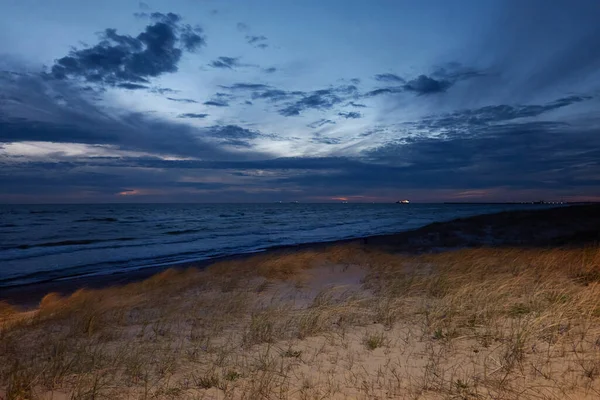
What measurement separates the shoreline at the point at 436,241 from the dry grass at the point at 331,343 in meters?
5.55

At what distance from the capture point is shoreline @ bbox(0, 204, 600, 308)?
1550cm

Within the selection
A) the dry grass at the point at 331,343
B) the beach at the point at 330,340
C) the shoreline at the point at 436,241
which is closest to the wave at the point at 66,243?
the shoreline at the point at 436,241

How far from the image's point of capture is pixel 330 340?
6430mm

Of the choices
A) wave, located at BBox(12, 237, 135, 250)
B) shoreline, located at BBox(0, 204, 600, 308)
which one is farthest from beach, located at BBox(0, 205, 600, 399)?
wave, located at BBox(12, 237, 135, 250)

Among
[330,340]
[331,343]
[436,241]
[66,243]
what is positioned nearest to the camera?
[331,343]

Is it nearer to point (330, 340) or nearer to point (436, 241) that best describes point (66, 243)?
point (436, 241)

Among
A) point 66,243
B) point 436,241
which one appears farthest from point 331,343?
point 66,243

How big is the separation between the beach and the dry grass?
0.08ft

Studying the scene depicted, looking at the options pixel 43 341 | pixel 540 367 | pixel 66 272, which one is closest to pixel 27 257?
pixel 66 272

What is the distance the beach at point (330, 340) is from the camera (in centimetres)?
484

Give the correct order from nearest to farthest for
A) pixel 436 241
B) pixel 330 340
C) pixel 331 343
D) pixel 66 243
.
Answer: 1. pixel 331 343
2. pixel 330 340
3. pixel 436 241
4. pixel 66 243

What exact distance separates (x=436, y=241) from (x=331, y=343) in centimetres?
2067

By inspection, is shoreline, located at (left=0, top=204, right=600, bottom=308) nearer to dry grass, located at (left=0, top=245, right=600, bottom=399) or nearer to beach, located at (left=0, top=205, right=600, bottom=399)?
beach, located at (left=0, top=205, right=600, bottom=399)

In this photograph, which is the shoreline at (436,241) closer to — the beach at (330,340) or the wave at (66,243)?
the beach at (330,340)
